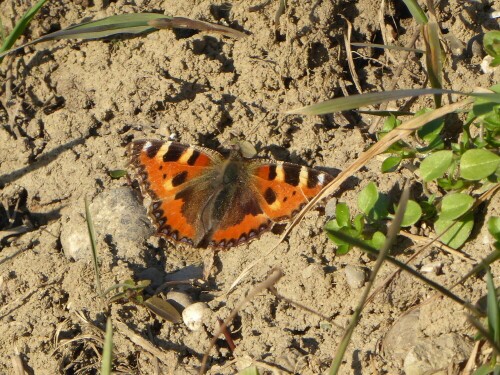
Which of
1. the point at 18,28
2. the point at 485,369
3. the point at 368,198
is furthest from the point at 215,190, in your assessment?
the point at 485,369

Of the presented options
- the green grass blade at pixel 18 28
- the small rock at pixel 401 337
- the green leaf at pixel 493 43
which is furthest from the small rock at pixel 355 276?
the green grass blade at pixel 18 28

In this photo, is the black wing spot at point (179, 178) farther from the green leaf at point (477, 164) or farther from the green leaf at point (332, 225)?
the green leaf at point (477, 164)

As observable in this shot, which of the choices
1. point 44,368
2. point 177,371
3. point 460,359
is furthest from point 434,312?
point 44,368

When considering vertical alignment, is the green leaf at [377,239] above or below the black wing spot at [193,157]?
below

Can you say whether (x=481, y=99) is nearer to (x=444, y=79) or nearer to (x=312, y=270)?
(x=444, y=79)

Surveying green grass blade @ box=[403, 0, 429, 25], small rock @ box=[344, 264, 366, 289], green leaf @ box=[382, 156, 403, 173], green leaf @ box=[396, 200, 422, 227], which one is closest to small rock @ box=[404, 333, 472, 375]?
small rock @ box=[344, 264, 366, 289]

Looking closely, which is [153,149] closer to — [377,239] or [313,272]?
[313,272]
